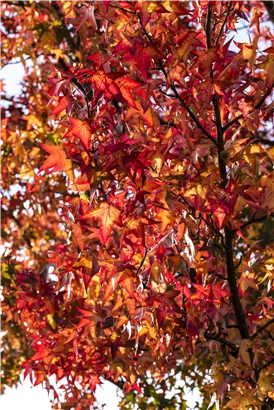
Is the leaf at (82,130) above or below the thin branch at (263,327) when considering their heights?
above

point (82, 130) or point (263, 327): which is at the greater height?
point (82, 130)

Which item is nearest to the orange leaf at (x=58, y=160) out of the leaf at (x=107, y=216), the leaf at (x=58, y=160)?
the leaf at (x=58, y=160)

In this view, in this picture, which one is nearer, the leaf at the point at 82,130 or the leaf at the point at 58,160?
the leaf at the point at 82,130

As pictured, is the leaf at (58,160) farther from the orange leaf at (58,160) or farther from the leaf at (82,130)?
the leaf at (82,130)

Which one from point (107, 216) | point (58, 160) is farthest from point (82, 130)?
point (107, 216)

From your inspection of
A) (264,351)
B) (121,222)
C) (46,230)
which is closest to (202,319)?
(264,351)

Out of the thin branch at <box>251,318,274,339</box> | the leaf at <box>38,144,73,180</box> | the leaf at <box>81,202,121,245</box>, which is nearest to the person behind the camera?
the leaf at <box>81,202,121,245</box>

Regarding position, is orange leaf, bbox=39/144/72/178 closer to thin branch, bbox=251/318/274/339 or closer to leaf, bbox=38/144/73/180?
leaf, bbox=38/144/73/180

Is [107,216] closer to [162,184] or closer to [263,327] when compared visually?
[162,184]

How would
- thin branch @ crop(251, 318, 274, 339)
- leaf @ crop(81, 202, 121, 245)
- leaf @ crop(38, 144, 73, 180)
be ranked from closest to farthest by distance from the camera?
leaf @ crop(81, 202, 121, 245) → leaf @ crop(38, 144, 73, 180) → thin branch @ crop(251, 318, 274, 339)

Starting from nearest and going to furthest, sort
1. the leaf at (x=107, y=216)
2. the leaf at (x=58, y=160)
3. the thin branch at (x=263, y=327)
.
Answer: the leaf at (x=107, y=216), the leaf at (x=58, y=160), the thin branch at (x=263, y=327)

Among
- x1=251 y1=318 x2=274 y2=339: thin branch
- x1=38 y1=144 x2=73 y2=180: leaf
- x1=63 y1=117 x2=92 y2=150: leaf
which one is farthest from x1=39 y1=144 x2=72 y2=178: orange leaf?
x1=251 y1=318 x2=274 y2=339: thin branch

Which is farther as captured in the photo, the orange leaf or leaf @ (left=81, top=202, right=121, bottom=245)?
the orange leaf

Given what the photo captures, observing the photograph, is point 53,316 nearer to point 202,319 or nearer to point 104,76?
point 202,319
